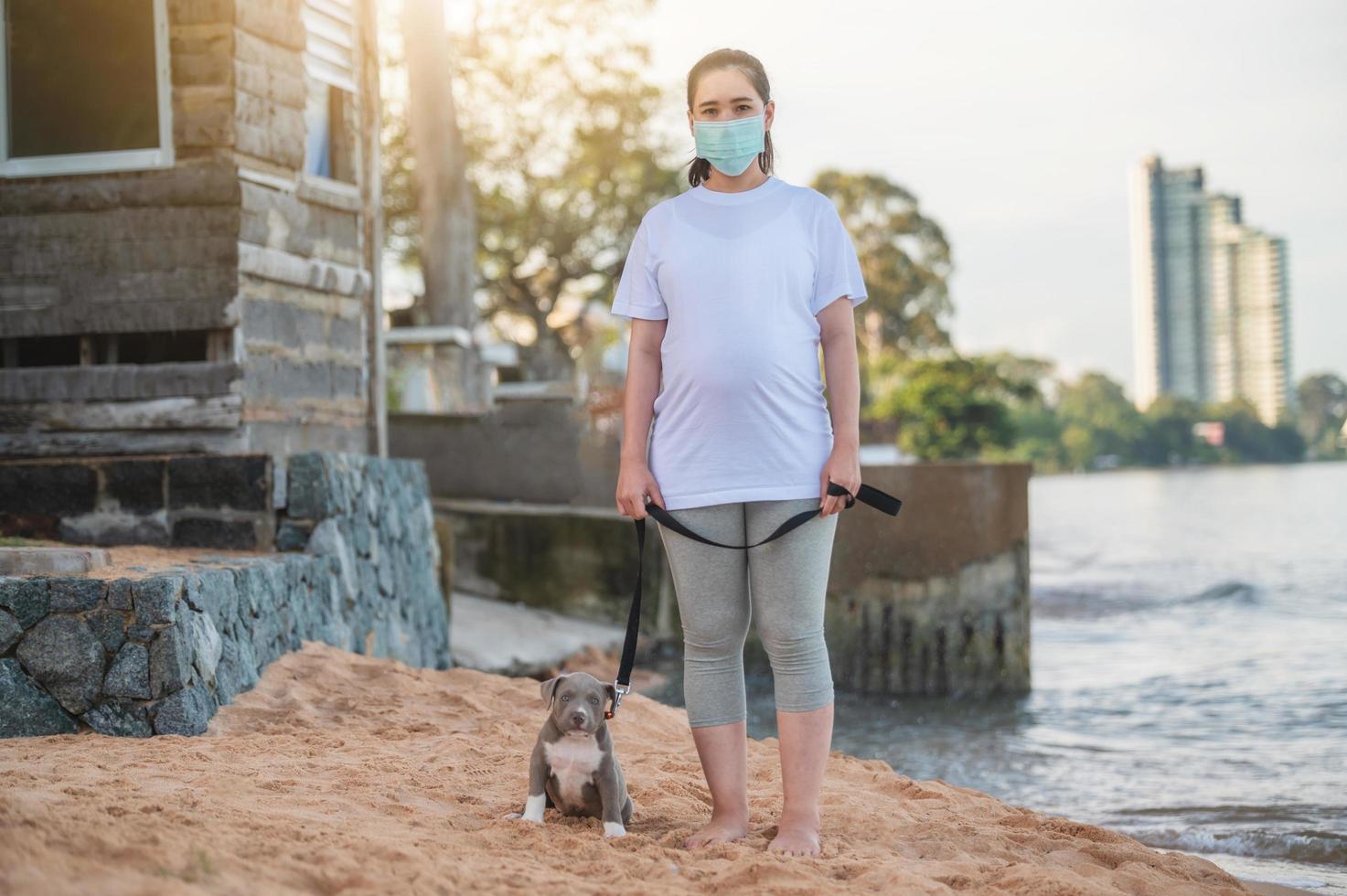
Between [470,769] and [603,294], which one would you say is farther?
[603,294]

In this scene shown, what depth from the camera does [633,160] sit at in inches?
1110

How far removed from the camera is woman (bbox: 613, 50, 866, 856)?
11.7 feet

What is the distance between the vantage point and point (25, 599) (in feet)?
16.6

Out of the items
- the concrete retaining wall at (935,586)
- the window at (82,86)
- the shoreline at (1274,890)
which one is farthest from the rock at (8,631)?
the concrete retaining wall at (935,586)

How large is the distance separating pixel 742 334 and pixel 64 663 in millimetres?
3163

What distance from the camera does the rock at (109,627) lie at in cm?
512

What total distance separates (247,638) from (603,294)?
84.5ft

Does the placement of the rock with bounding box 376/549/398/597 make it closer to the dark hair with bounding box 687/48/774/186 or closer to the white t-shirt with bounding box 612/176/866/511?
the white t-shirt with bounding box 612/176/866/511

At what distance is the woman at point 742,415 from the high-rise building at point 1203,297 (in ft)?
385

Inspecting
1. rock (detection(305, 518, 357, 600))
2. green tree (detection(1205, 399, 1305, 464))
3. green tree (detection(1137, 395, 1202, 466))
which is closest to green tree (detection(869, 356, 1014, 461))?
rock (detection(305, 518, 357, 600))

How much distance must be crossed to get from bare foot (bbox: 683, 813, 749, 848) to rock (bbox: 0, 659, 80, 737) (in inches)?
109

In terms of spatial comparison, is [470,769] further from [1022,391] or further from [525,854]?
[1022,391]

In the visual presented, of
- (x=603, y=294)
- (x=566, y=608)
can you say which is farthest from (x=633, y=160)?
(x=566, y=608)

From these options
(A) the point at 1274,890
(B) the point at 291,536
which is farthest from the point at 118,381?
(A) the point at 1274,890
